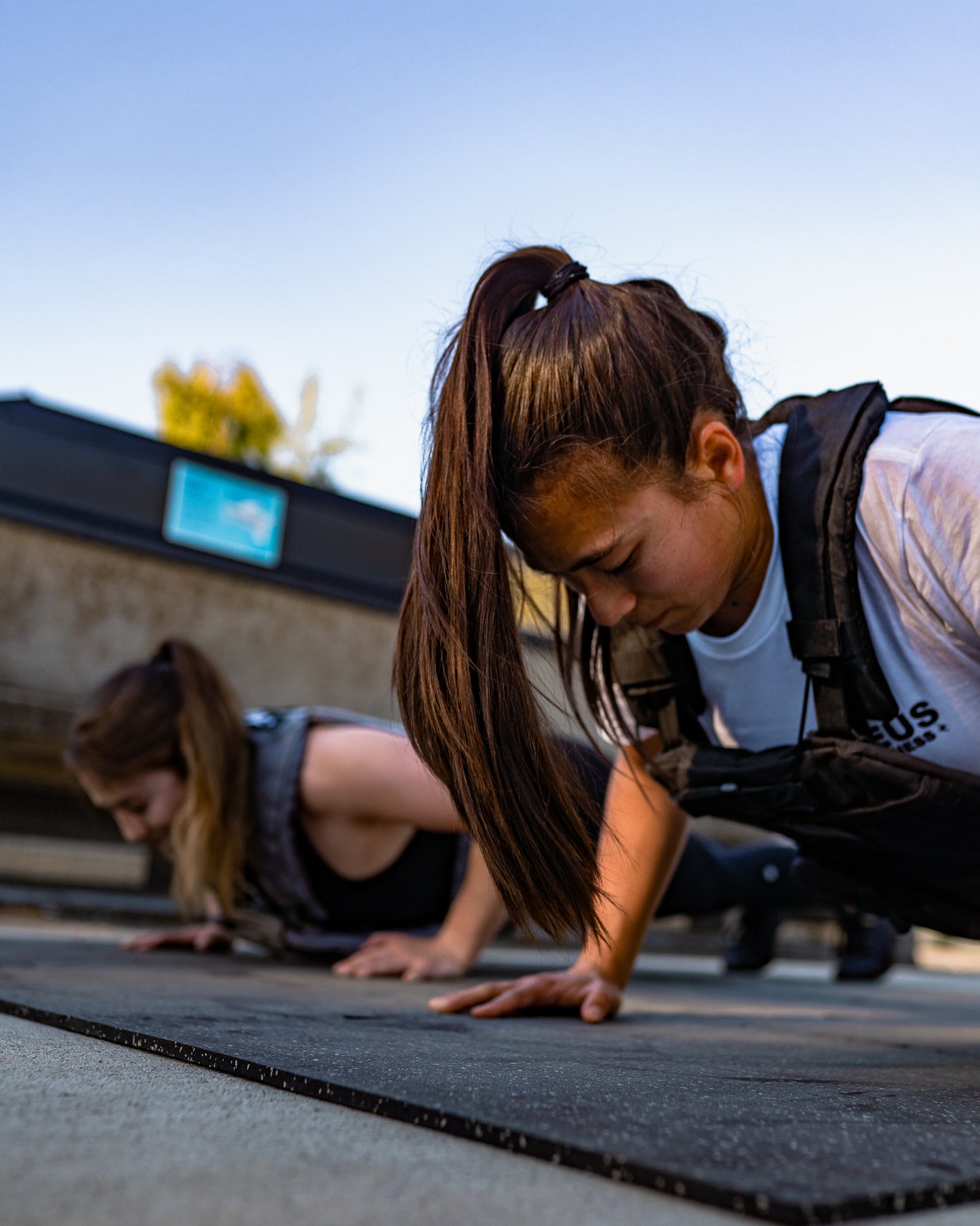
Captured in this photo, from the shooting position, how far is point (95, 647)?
4469mm

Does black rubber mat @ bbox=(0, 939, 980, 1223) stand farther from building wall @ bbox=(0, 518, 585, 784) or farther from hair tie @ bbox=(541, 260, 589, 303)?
building wall @ bbox=(0, 518, 585, 784)

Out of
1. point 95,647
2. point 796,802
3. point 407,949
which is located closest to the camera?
point 796,802

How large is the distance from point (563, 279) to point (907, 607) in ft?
1.65

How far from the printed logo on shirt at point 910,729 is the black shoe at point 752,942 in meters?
2.00

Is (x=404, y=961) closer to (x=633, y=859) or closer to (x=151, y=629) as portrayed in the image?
(x=633, y=859)

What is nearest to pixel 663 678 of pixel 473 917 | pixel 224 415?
pixel 473 917

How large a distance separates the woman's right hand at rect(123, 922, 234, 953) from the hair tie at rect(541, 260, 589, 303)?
5.25ft

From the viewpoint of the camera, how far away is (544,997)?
1.44 metres

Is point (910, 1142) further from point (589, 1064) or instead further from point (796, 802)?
point (796, 802)

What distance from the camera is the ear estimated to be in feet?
3.91

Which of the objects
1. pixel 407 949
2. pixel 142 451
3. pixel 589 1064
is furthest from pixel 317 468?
pixel 589 1064

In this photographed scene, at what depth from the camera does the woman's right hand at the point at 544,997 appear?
1410 millimetres

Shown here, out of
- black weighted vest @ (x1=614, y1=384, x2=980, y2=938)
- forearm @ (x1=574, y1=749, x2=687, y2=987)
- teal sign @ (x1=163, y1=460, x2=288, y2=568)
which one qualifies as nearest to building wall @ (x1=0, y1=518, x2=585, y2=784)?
teal sign @ (x1=163, y1=460, x2=288, y2=568)

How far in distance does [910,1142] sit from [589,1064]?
338 millimetres
